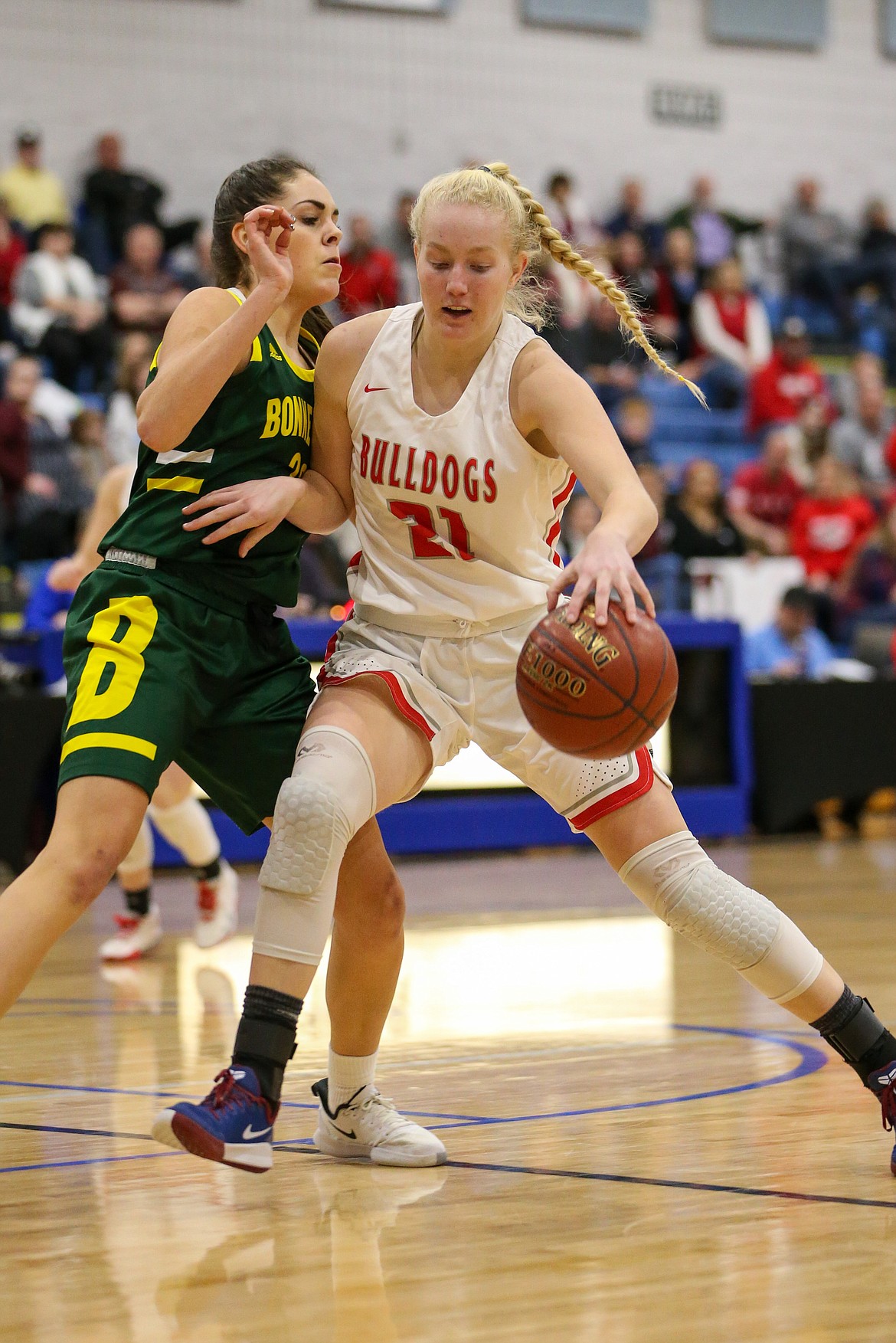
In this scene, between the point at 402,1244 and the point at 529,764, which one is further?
the point at 529,764

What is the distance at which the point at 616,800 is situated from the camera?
2938 mm

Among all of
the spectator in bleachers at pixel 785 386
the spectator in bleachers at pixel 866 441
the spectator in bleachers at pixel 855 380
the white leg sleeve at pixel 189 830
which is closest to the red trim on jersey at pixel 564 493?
the white leg sleeve at pixel 189 830

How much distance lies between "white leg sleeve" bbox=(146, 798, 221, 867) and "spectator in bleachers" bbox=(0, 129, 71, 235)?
856 centimetres

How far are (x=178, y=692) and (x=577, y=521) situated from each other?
677cm

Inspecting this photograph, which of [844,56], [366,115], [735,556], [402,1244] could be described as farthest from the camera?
[844,56]

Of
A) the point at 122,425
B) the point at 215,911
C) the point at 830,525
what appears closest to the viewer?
the point at 215,911

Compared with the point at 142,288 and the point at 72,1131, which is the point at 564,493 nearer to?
the point at 72,1131

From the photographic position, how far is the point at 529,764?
118 inches

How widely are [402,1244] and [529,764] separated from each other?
2.87ft

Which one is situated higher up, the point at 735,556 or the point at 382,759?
the point at 382,759

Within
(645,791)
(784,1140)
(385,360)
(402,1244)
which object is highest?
(385,360)

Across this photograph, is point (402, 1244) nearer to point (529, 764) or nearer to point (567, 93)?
point (529, 764)

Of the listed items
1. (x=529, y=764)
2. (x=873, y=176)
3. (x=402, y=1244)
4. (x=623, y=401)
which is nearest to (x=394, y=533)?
(x=529, y=764)

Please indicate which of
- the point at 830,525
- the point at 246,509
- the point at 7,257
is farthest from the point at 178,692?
the point at 7,257
